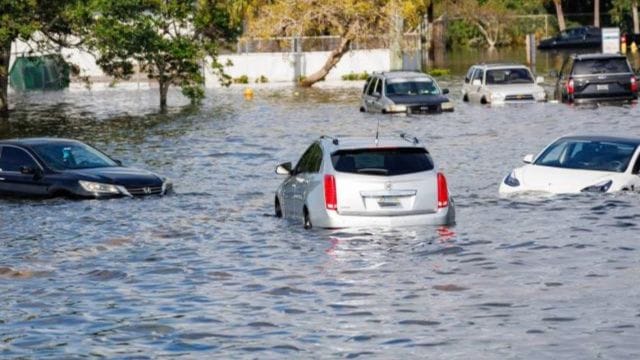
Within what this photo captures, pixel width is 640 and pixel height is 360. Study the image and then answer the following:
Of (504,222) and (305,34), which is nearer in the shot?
(504,222)

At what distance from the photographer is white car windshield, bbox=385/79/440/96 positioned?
5275 cm

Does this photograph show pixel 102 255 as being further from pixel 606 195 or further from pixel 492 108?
pixel 492 108

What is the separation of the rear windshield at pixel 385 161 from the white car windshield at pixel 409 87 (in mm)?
30930

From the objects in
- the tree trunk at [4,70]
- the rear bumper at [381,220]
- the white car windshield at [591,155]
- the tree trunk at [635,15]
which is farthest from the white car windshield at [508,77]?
the tree trunk at [635,15]

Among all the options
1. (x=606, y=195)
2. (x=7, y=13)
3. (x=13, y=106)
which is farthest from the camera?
(x=13, y=106)

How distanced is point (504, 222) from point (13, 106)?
4602cm

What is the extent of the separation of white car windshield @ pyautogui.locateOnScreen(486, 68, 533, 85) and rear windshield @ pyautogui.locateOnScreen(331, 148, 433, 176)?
3417 centimetres

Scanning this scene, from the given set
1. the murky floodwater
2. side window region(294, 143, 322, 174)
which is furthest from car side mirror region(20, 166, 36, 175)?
side window region(294, 143, 322, 174)

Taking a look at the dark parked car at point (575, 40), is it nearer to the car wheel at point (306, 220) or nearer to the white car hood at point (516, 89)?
the white car hood at point (516, 89)

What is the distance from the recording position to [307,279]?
61.7 ft

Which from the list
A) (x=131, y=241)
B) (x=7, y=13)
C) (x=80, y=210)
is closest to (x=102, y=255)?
(x=131, y=241)

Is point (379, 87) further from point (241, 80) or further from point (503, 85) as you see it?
point (241, 80)

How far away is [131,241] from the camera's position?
917 inches

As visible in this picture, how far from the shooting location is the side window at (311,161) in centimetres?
2221
